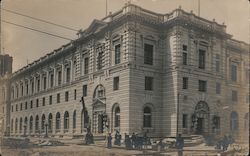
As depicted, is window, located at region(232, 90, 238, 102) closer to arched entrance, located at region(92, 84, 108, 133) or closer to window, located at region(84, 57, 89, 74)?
arched entrance, located at region(92, 84, 108, 133)

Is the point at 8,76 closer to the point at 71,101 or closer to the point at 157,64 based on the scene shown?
the point at 71,101

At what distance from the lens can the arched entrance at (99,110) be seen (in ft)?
11.4

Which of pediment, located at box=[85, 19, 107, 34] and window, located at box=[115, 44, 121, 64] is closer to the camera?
window, located at box=[115, 44, 121, 64]

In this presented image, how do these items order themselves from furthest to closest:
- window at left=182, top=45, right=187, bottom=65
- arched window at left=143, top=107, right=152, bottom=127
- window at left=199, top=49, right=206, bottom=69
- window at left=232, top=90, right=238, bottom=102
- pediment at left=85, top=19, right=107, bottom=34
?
1. pediment at left=85, top=19, right=107, bottom=34
2. window at left=232, top=90, right=238, bottom=102
3. window at left=199, top=49, right=206, bottom=69
4. window at left=182, top=45, right=187, bottom=65
5. arched window at left=143, top=107, right=152, bottom=127

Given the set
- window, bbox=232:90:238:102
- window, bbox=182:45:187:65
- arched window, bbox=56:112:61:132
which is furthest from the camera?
arched window, bbox=56:112:61:132

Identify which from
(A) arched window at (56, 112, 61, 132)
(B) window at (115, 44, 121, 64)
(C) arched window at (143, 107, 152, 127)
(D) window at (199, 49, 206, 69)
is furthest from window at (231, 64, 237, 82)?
(A) arched window at (56, 112, 61, 132)

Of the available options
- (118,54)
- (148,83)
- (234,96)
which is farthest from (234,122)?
(118,54)

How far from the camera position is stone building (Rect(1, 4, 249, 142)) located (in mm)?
3221

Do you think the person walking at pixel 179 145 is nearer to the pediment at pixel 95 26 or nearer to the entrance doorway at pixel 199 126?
the entrance doorway at pixel 199 126

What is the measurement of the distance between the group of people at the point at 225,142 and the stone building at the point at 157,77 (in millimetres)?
58

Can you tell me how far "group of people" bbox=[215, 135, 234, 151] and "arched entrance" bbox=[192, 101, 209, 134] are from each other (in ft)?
0.70

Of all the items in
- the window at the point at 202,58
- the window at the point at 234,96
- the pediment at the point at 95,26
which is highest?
the pediment at the point at 95,26

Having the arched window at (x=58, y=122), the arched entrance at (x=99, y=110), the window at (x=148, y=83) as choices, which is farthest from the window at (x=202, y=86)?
the arched window at (x=58, y=122)

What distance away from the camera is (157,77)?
3223 millimetres
